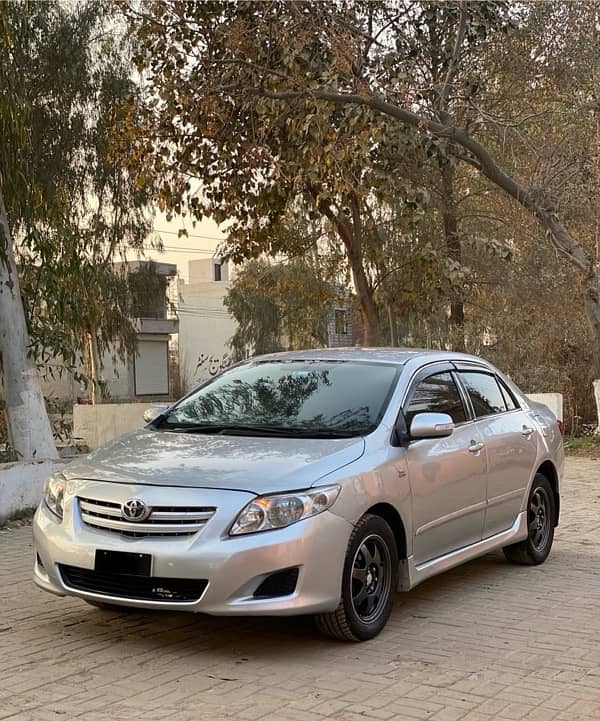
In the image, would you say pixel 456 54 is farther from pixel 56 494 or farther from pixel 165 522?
pixel 165 522

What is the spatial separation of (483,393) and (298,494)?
2.80 metres

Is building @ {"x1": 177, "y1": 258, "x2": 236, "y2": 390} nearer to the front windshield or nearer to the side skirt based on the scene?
the side skirt

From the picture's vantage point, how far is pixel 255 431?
21.1ft

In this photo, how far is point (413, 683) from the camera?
16.9ft

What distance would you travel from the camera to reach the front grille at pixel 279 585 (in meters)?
5.38

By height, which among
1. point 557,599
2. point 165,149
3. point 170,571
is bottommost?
point 557,599

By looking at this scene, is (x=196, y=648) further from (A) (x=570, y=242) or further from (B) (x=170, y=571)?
(A) (x=570, y=242)

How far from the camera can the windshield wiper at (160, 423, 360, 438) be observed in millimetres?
6258

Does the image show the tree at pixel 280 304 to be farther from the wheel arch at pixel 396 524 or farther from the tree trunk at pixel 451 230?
the wheel arch at pixel 396 524

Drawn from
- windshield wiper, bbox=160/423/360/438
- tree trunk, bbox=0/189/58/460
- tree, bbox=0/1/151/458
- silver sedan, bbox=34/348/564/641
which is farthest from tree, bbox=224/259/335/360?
windshield wiper, bbox=160/423/360/438

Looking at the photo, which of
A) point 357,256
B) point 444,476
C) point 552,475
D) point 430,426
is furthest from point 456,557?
point 357,256

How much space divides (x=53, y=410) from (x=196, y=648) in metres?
11.1

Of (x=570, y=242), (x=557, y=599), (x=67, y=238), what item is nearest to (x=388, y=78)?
(x=570, y=242)

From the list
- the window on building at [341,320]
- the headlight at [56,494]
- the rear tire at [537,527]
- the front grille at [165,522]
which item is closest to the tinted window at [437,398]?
the rear tire at [537,527]
